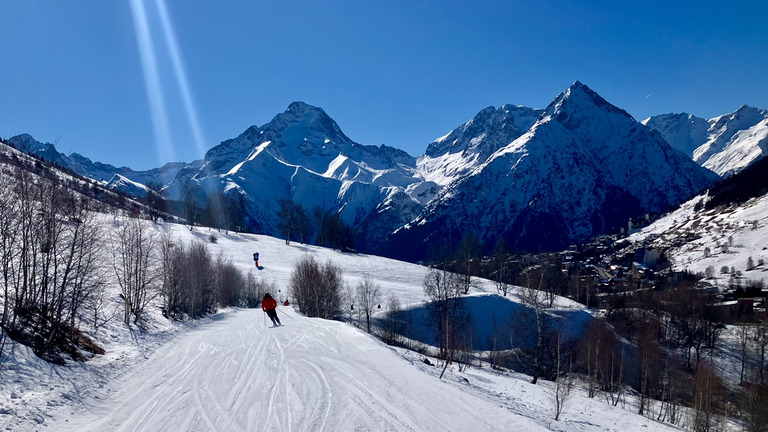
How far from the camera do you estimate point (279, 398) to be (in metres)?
11.4

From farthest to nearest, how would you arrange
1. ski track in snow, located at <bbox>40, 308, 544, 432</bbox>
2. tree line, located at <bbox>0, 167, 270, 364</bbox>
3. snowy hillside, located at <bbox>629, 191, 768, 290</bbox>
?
snowy hillside, located at <bbox>629, 191, 768, 290</bbox>, tree line, located at <bbox>0, 167, 270, 364</bbox>, ski track in snow, located at <bbox>40, 308, 544, 432</bbox>

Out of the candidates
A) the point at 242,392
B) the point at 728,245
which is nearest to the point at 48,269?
the point at 242,392

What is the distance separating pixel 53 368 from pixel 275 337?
9.95 meters

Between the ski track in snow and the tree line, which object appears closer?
the ski track in snow

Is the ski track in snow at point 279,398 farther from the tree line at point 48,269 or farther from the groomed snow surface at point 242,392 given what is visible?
the tree line at point 48,269

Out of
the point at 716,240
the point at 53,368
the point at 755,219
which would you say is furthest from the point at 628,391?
the point at 755,219

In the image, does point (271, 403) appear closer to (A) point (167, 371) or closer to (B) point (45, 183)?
(A) point (167, 371)

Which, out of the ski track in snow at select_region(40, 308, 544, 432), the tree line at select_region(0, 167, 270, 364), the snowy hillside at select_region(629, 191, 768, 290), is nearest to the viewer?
the ski track in snow at select_region(40, 308, 544, 432)

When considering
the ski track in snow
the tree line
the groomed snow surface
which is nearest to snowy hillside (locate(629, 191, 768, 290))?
the groomed snow surface

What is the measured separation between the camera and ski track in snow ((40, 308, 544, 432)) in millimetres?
9711

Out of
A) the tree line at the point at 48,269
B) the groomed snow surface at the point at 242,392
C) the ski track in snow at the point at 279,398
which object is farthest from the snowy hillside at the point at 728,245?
the tree line at the point at 48,269

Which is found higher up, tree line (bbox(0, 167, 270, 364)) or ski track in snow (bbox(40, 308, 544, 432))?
tree line (bbox(0, 167, 270, 364))

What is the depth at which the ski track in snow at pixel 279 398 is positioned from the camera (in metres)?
9.71

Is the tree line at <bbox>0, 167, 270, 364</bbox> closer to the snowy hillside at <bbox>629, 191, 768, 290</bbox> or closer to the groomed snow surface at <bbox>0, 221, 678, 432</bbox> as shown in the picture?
the groomed snow surface at <bbox>0, 221, 678, 432</bbox>
